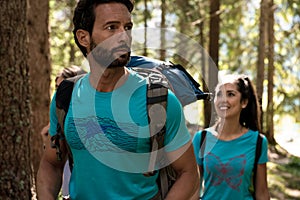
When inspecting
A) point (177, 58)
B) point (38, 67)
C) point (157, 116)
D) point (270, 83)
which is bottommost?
point (270, 83)

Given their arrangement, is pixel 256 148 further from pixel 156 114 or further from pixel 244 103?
pixel 156 114

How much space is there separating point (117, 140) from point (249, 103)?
3.54m

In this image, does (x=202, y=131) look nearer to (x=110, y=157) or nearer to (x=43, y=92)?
(x=110, y=157)

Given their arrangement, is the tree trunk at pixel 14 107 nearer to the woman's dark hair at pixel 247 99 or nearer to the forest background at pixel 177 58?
the forest background at pixel 177 58

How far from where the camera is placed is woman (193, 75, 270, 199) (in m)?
5.42

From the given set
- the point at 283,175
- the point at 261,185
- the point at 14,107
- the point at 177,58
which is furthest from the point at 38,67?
the point at 283,175

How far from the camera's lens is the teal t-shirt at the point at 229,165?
541 centimetres

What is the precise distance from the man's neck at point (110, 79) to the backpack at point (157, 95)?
0.51ft

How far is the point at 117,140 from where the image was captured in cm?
298

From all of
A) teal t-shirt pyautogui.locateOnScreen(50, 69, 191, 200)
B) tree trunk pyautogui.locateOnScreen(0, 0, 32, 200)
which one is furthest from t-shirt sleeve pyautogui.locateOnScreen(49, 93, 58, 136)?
tree trunk pyautogui.locateOnScreen(0, 0, 32, 200)

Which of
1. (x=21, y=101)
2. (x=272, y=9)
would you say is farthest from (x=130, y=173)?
(x=272, y=9)

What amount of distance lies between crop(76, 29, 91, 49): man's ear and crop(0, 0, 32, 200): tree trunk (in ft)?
8.38

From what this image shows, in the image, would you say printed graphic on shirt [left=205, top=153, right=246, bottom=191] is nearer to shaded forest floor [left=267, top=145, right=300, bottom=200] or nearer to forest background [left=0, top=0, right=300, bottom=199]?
forest background [left=0, top=0, right=300, bottom=199]

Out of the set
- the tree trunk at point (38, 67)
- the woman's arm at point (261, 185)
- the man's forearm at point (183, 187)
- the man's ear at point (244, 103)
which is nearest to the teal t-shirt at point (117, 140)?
the man's forearm at point (183, 187)
